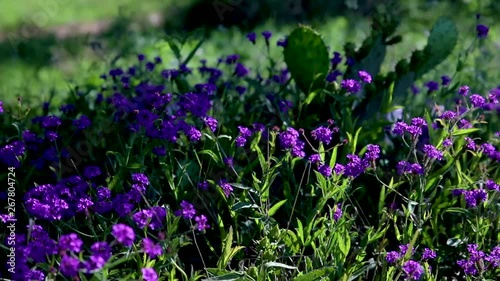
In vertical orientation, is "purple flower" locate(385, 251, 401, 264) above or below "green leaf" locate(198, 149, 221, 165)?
below

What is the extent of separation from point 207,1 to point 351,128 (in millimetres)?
4021

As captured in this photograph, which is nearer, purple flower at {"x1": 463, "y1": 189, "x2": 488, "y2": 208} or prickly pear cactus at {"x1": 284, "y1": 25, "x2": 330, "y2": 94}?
purple flower at {"x1": 463, "y1": 189, "x2": 488, "y2": 208}

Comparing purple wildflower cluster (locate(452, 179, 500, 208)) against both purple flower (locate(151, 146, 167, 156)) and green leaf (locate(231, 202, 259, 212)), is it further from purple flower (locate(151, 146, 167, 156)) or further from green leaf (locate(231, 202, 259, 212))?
purple flower (locate(151, 146, 167, 156))

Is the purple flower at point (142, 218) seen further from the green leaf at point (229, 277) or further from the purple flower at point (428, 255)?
the purple flower at point (428, 255)

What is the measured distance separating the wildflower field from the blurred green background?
1849 millimetres

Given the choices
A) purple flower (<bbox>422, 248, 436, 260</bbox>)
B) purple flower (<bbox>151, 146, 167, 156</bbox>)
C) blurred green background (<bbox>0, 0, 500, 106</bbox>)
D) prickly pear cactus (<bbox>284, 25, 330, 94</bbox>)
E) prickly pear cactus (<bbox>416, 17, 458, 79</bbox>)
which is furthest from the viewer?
blurred green background (<bbox>0, 0, 500, 106</bbox>)

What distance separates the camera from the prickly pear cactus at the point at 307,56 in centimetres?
274

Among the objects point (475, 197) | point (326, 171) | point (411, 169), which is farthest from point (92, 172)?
point (475, 197)

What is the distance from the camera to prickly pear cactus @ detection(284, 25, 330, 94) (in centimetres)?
274

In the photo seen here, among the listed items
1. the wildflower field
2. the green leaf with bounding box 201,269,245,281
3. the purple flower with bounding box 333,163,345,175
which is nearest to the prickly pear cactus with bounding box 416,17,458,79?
the wildflower field

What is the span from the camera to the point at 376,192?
8.21 feet

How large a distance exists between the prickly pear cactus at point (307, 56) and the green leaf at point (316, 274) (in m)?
0.98

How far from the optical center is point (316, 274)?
1.86 m

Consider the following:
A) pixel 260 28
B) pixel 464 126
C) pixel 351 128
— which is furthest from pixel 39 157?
pixel 260 28
